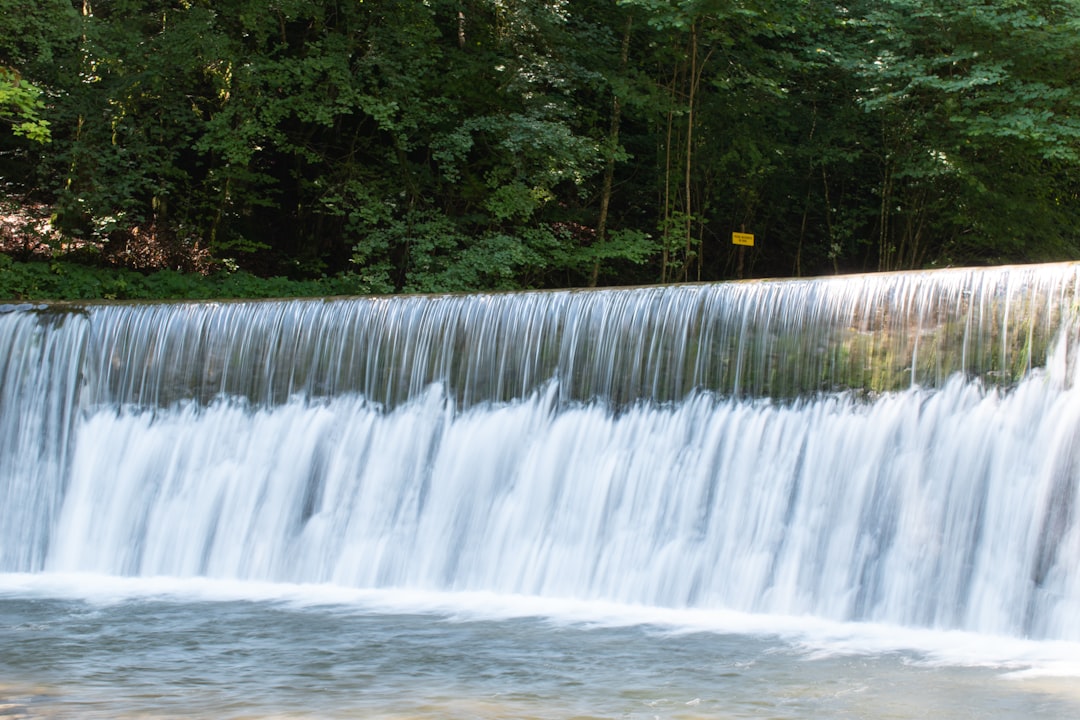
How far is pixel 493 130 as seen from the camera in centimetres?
1698

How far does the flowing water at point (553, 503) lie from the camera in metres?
5.97

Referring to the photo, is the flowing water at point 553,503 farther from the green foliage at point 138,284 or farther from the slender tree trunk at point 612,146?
the slender tree trunk at point 612,146

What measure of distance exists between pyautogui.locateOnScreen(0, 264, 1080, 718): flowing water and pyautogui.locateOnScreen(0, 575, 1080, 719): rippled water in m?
0.03

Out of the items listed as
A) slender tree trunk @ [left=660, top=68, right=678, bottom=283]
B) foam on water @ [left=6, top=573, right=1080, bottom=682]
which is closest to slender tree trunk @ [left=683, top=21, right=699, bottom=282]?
slender tree trunk @ [left=660, top=68, right=678, bottom=283]

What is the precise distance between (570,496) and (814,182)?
1373cm

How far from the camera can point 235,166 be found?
17797mm

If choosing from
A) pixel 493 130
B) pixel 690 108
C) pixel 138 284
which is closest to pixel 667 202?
pixel 690 108

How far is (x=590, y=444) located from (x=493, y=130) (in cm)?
Answer: 889

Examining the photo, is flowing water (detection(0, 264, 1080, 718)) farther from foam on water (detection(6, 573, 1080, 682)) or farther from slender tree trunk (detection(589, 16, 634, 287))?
slender tree trunk (detection(589, 16, 634, 287))

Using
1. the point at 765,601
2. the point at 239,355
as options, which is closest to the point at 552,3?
the point at 239,355

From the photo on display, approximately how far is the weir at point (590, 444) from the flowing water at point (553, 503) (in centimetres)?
2

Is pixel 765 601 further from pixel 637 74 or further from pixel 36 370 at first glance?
pixel 637 74

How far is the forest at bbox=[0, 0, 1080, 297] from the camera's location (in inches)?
637

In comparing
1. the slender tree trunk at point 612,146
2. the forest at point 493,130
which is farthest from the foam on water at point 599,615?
the slender tree trunk at point 612,146
